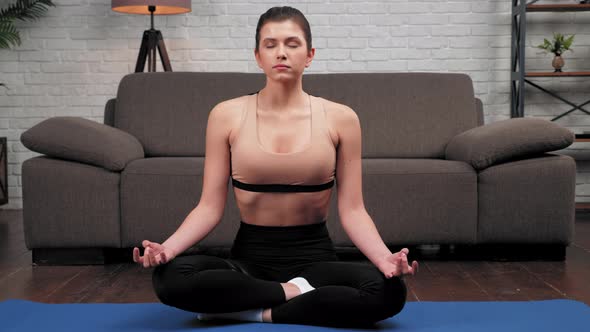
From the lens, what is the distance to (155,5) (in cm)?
403

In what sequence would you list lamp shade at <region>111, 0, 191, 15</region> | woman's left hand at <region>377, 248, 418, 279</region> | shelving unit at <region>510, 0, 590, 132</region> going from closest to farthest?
woman's left hand at <region>377, 248, 418, 279</region>
lamp shade at <region>111, 0, 191, 15</region>
shelving unit at <region>510, 0, 590, 132</region>

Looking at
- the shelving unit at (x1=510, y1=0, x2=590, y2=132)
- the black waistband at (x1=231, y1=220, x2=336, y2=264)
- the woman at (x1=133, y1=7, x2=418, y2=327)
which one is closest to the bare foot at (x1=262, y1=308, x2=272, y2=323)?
the woman at (x1=133, y1=7, x2=418, y2=327)

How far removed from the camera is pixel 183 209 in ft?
9.79

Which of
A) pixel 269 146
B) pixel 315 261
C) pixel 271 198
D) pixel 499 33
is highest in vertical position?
pixel 499 33

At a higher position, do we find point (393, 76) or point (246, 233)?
point (393, 76)

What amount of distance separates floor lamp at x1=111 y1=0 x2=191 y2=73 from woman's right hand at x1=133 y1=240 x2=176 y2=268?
8.56ft

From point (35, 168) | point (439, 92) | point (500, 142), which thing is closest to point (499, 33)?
point (439, 92)

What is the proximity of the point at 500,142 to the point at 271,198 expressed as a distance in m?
1.44

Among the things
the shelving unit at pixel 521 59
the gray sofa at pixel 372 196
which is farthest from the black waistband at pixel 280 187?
the shelving unit at pixel 521 59

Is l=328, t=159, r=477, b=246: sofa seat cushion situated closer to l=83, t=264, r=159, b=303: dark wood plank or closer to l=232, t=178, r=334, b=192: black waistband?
l=83, t=264, r=159, b=303: dark wood plank

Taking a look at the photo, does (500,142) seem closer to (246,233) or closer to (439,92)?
(439,92)

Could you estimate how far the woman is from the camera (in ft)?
5.62

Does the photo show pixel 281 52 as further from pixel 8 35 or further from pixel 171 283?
pixel 8 35

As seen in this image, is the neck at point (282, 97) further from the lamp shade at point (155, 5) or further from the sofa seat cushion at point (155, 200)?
the lamp shade at point (155, 5)
